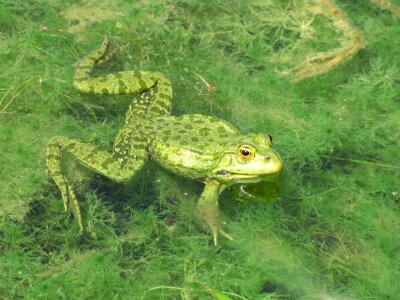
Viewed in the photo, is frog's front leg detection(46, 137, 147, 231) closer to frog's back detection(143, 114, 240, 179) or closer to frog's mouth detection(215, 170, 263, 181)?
frog's back detection(143, 114, 240, 179)

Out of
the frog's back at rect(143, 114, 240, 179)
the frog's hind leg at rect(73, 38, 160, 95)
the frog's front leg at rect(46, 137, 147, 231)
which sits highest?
the frog's hind leg at rect(73, 38, 160, 95)

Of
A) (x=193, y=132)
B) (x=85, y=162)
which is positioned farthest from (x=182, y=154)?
(x=85, y=162)

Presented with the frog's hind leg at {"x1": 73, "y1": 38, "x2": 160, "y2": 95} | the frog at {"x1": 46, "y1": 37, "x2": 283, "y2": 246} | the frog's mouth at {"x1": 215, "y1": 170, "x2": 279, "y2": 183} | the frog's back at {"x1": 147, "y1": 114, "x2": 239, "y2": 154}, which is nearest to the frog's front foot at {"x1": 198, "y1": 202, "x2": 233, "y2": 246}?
the frog at {"x1": 46, "y1": 37, "x2": 283, "y2": 246}

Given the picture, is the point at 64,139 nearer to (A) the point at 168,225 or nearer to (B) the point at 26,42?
(A) the point at 168,225

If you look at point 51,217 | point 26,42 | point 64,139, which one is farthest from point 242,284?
point 26,42

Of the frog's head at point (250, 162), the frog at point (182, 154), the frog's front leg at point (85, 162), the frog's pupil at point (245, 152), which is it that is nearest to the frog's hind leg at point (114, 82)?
the frog at point (182, 154)

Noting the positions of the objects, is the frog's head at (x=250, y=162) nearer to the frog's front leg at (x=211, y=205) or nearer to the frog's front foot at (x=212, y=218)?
the frog's front leg at (x=211, y=205)
